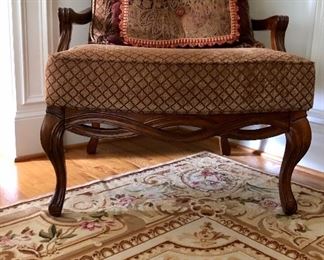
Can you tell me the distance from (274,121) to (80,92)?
507mm

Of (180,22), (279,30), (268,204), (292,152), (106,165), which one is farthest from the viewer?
(106,165)

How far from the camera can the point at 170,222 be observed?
1.17 m

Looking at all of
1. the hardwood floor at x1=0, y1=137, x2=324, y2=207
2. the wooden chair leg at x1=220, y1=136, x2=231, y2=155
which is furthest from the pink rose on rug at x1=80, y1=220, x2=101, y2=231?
the wooden chair leg at x1=220, y1=136, x2=231, y2=155

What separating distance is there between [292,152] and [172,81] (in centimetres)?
39

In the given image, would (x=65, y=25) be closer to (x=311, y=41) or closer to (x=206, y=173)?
(x=206, y=173)

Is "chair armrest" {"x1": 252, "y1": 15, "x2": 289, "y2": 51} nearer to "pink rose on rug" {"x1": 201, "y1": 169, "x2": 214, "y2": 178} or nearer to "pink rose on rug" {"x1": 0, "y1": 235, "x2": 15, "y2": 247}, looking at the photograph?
"pink rose on rug" {"x1": 201, "y1": 169, "x2": 214, "y2": 178}

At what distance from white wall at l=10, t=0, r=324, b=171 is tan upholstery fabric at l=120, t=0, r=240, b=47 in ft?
1.01

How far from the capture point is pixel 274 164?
1691 mm

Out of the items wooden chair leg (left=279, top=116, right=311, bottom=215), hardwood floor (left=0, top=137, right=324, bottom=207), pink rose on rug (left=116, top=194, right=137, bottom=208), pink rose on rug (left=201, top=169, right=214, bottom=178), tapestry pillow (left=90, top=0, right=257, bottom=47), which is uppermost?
tapestry pillow (left=90, top=0, right=257, bottom=47)

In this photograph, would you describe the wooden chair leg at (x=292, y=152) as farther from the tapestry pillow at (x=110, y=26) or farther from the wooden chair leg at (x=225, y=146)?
the wooden chair leg at (x=225, y=146)

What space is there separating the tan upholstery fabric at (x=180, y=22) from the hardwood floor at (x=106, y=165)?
47 centimetres

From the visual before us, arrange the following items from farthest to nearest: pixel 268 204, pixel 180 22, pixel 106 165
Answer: pixel 106 165 → pixel 180 22 → pixel 268 204

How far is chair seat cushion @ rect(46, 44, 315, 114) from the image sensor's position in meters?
1.04

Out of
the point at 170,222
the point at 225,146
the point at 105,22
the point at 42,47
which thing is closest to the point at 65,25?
the point at 105,22
